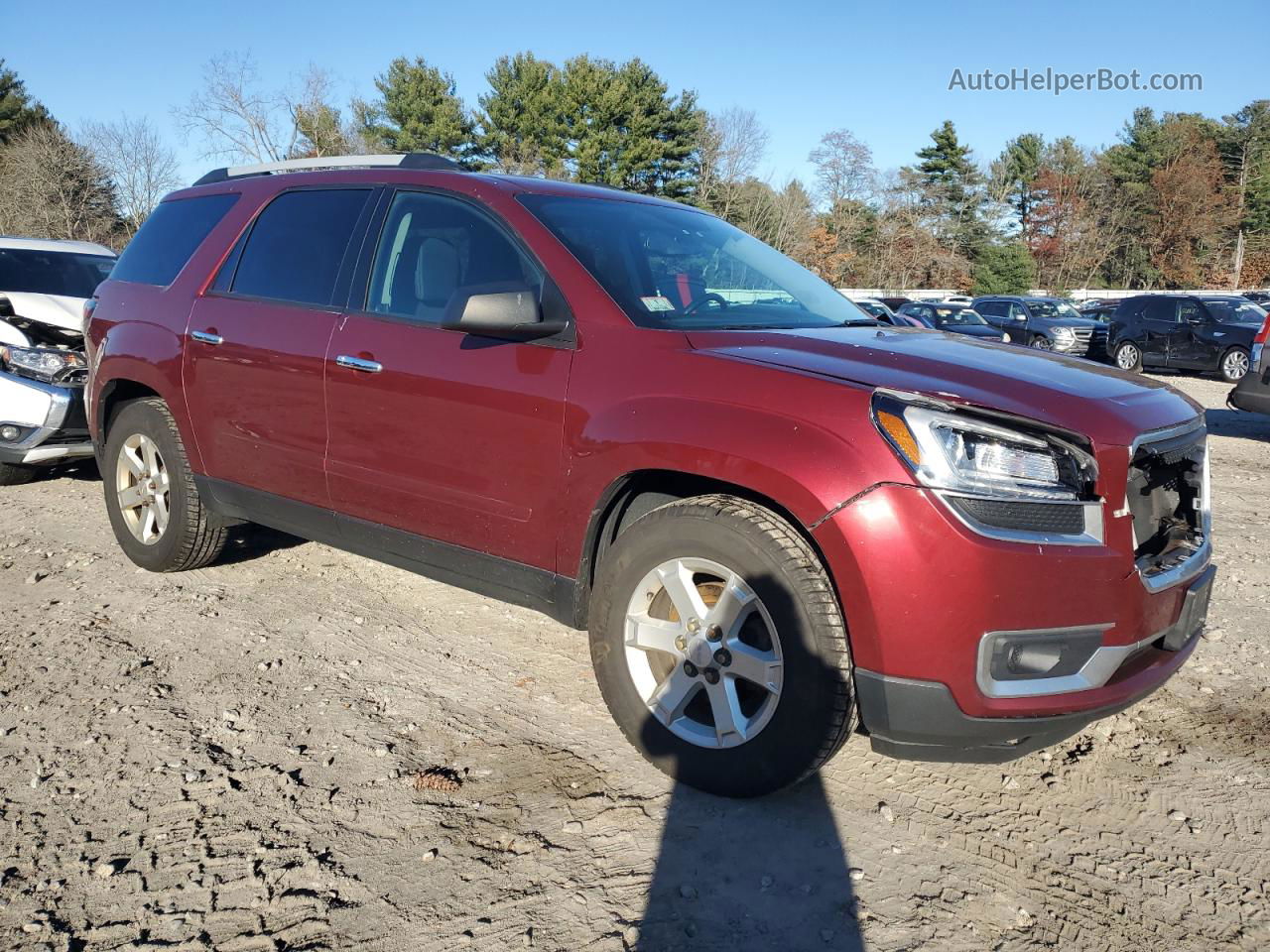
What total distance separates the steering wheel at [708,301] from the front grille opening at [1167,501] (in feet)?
4.79

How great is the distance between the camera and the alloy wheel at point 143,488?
463 centimetres

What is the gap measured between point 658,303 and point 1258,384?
8745mm

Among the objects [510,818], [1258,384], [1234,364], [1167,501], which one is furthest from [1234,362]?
[510,818]

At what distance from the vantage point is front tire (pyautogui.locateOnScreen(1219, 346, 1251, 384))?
1744cm

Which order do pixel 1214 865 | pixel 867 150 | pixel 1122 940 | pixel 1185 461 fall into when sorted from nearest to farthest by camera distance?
pixel 1122 940
pixel 1214 865
pixel 1185 461
pixel 867 150

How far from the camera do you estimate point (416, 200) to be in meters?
3.66

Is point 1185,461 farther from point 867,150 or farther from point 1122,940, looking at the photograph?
point 867,150

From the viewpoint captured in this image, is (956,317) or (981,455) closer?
(981,455)

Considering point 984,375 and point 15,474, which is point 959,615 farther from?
point 15,474

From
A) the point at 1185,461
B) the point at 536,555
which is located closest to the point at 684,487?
the point at 536,555

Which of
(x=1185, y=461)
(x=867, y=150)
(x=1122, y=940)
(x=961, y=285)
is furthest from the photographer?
(x=961, y=285)

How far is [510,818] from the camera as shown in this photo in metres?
2.67

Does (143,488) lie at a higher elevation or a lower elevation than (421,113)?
lower

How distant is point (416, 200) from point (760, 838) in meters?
2.63
